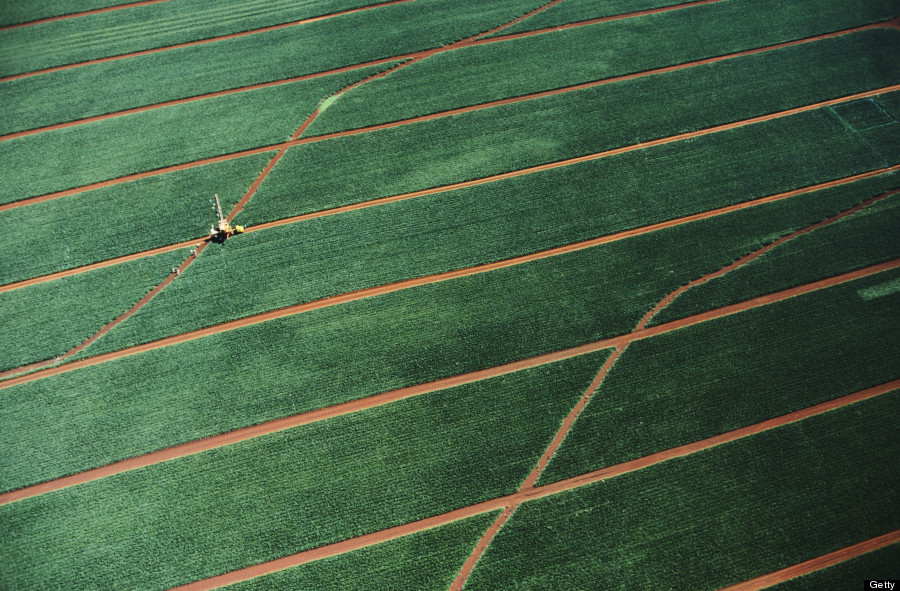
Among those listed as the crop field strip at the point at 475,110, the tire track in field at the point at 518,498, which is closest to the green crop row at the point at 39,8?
the crop field strip at the point at 475,110

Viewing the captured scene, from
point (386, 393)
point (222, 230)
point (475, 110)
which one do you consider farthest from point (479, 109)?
point (386, 393)

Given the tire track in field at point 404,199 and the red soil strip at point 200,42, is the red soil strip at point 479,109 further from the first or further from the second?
the red soil strip at point 200,42

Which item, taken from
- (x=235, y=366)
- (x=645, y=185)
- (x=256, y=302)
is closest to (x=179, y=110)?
(x=256, y=302)

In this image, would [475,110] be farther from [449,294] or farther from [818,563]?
[818,563]

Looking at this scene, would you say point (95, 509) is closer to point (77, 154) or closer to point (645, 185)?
point (77, 154)

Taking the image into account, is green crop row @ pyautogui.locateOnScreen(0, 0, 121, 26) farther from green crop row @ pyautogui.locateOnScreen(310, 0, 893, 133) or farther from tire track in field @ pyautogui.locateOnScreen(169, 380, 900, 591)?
tire track in field @ pyautogui.locateOnScreen(169, 380, 900, 591)

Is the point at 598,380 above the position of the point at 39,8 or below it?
below
